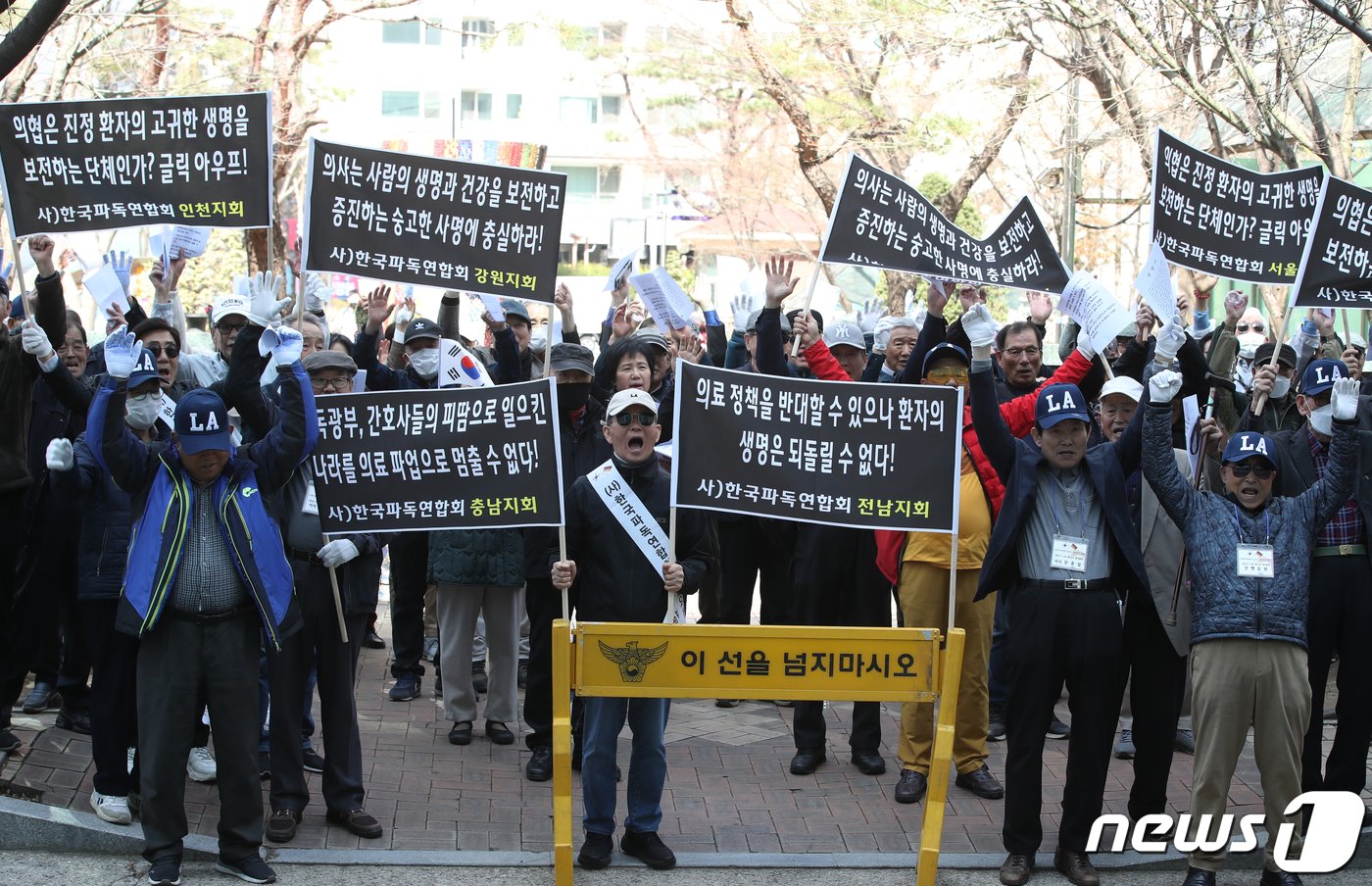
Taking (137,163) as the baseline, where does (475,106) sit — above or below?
above

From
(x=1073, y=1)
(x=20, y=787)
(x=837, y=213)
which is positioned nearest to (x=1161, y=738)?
(x=837, y=213)

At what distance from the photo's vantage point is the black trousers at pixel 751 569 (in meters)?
8.55

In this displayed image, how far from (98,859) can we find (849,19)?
13.2 meters

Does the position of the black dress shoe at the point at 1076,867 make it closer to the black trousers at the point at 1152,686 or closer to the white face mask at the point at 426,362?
the black trousers at the point at 1152,686

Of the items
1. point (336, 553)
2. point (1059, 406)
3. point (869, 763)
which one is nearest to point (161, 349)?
point (336, 553)

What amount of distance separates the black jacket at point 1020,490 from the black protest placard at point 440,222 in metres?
2.21

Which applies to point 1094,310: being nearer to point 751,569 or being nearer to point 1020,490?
point 1020,490

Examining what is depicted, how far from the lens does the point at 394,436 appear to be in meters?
6.60

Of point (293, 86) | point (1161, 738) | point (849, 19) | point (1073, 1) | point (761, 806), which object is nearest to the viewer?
point (1161, 738)

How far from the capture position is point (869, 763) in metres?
7.88

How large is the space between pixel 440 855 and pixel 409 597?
2699 millimetres

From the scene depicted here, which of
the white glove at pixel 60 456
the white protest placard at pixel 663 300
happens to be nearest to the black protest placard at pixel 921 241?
the white protest placard at pixel 663 300

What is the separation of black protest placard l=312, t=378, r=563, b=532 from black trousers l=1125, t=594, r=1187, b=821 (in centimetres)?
259

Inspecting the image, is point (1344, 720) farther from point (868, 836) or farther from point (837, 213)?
point (837, 213)
